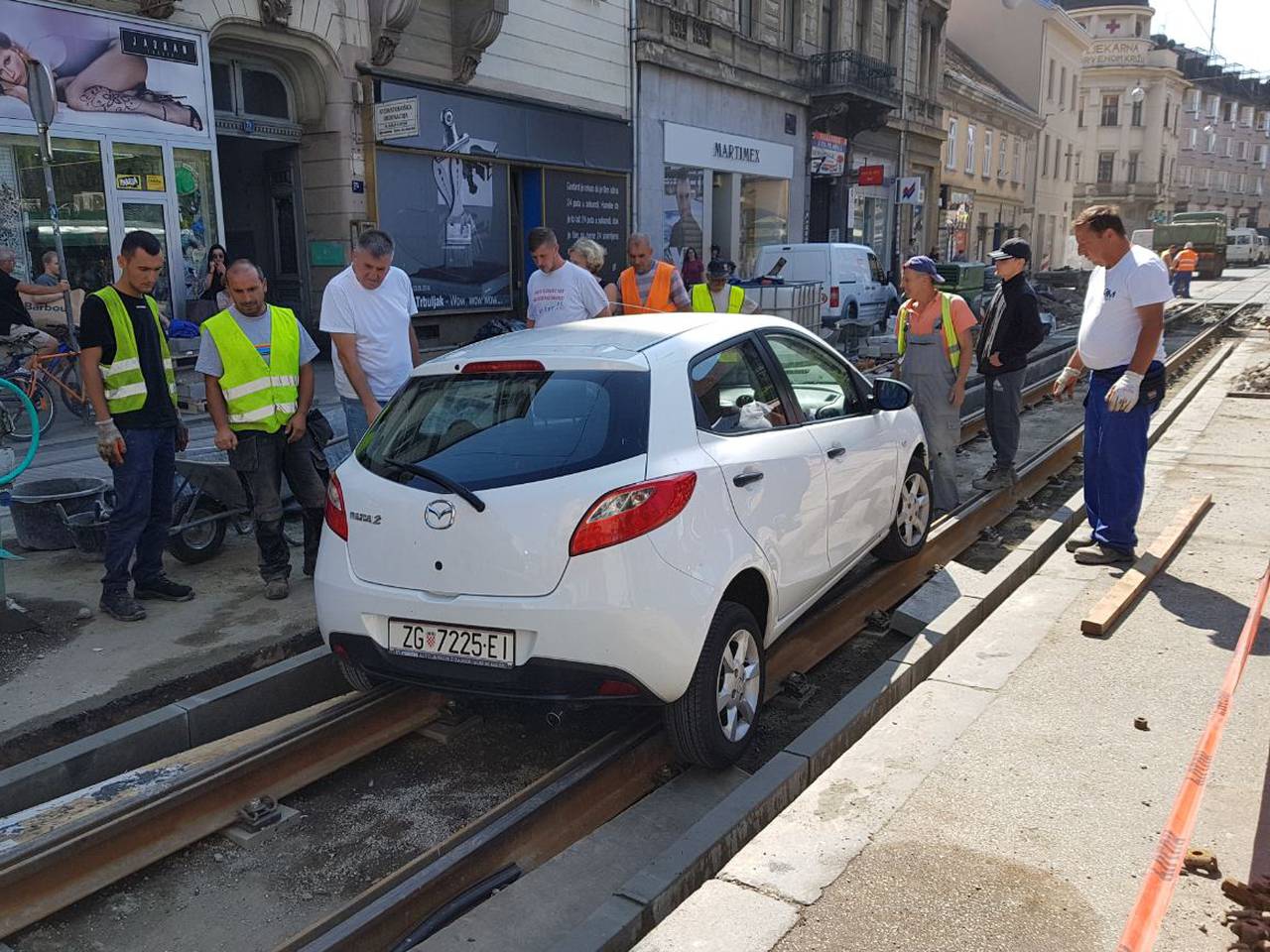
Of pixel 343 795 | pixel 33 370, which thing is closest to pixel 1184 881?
pixel 343 795

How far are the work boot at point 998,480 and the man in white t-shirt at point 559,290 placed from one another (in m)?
3.28

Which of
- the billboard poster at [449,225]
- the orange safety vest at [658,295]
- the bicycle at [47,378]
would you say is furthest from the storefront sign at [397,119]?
the orange safety vest at [658,295]

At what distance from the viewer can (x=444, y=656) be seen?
3.80 metres

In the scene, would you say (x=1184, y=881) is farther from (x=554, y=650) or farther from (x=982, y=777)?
(x=554, y=650)

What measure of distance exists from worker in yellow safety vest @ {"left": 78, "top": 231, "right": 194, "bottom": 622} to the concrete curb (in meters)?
1.20

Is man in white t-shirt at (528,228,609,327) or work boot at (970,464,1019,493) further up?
man in white t-shirt at (528,228,609,327)

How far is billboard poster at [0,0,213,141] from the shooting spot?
10688 mm

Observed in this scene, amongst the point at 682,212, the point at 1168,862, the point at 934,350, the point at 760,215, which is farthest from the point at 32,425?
the point at 760,215

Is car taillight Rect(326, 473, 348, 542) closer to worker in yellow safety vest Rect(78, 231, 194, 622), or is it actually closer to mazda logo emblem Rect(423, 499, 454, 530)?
mazda logo emblem Rect(423, 499, 454, 530)

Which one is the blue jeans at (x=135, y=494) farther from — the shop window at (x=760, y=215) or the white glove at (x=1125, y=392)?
the shop window at (x=760, y=215)

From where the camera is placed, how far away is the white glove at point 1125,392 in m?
5.69

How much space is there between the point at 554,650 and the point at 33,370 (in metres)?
8.53

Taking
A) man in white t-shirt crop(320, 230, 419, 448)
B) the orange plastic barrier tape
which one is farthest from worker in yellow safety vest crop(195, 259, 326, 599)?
the orange plastic barrier tape

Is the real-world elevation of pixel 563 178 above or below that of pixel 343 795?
above
